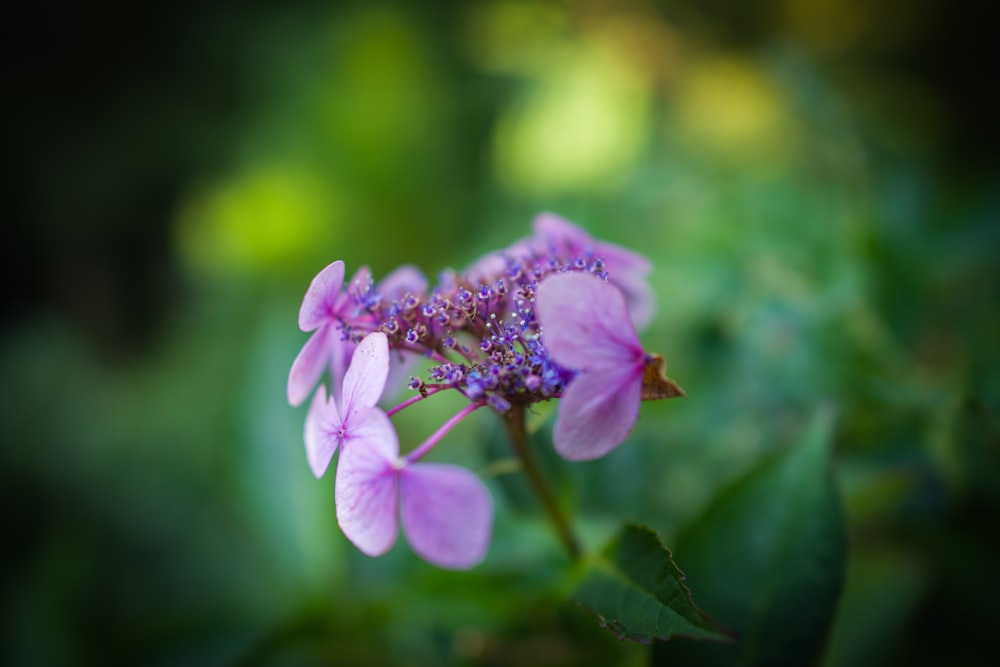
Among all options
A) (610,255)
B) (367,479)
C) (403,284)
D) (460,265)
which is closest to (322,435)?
(367,479)

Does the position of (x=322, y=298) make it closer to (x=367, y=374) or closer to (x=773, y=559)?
(x=367, y=374)

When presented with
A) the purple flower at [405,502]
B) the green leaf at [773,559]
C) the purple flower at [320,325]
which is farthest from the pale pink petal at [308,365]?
the green leaf at [773,559]

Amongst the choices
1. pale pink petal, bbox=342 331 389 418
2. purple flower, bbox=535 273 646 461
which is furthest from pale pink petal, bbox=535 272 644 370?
pale pink petal, bbox=342 331 389 418

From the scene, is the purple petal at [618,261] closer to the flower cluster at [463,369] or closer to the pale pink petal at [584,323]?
the flower cluster at [463,369]

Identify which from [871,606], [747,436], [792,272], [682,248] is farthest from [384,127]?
[871,606]

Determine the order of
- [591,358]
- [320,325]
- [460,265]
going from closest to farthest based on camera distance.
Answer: [591,358]
[320,325]
[460,265]

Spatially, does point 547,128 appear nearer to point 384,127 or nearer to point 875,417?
point 384,127
